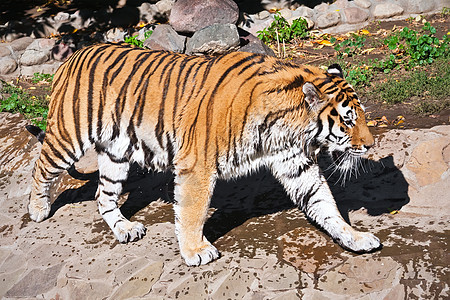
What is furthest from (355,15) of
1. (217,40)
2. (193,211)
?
(193,211)

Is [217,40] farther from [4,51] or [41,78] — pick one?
[4,51]

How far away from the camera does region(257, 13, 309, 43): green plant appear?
356 inches

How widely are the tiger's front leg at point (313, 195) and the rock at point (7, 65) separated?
6.50 meters

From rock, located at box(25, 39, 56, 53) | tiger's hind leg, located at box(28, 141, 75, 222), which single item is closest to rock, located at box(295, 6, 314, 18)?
rock, located at box(25, 39, 56, 53)

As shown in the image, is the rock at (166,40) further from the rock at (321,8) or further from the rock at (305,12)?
the rock at (321,8)

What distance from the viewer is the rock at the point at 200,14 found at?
8.69 m

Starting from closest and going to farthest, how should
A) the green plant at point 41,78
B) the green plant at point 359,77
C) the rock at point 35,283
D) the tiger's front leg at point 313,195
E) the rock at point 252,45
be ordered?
the tiger's front leg at point 313,195, the rock at point 35,283, the green plant at point 359,77, the rock at point 252,45, the green plant at point 41,78

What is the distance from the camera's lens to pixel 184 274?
4.05 metres

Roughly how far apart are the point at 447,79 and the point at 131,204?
3969 mm

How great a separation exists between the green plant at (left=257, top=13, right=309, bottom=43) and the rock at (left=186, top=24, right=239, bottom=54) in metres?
1.05

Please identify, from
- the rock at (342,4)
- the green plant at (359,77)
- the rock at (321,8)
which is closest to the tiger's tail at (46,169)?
the green plant at (359,77)

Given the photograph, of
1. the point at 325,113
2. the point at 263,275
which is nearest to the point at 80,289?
the point at 263,275

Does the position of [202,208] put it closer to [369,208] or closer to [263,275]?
[263,275]

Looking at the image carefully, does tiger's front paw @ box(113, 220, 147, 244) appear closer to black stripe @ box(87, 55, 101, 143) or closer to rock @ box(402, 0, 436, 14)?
black stripe @ box(87, 55, 101, 143)
